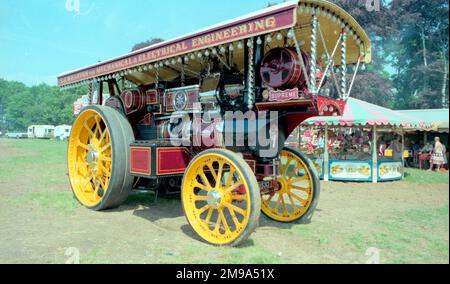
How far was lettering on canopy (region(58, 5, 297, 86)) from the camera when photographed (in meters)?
Answer: 3.38

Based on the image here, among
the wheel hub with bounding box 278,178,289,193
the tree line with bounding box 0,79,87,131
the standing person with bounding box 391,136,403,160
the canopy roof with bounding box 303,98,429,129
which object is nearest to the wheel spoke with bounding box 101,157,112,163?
the wheel hub with bounding box 278,178,289,193

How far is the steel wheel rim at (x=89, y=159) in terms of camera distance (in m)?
5.56

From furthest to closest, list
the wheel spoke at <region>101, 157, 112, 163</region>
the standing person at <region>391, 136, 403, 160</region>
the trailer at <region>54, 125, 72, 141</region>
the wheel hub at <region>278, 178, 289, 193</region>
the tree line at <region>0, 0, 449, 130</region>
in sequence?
the trailer at <region>54, 125, 72, 141</region> < the standing person at <region>391, 136, 403, 160</region> < the wheel spoke at <region>101, 157, 112, 163</region> < the wheel hub at <region>278, 178, 289, 193</region> < the tree line at <region>0, 0, 449, 130</region>

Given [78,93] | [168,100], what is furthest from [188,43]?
[78,93]

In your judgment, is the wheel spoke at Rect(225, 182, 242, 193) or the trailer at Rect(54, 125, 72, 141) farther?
the trailer at Rect(54, 125, 72, 141)

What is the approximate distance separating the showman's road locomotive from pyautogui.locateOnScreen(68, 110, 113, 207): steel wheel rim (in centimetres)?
2

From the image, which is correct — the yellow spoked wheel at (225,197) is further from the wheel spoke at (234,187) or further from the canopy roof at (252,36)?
the canopy roof at (252,36)

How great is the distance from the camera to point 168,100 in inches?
209

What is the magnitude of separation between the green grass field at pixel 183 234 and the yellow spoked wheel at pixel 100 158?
0.27 metres

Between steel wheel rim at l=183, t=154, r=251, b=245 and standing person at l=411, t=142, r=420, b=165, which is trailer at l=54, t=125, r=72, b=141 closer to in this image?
standing person at l=411, t=142, r=420, b=165

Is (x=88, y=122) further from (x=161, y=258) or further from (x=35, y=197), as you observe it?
(x=161, y=258)

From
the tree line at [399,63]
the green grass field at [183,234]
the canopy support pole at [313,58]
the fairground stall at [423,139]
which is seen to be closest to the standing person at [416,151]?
the fairground stall at [423,139]

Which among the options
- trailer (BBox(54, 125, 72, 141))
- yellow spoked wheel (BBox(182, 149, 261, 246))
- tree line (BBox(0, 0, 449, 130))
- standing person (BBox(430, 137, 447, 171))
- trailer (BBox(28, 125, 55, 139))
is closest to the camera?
tree line (BBox(0, 0, 449, 130))

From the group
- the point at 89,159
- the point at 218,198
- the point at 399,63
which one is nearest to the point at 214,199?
the point at 218,198
